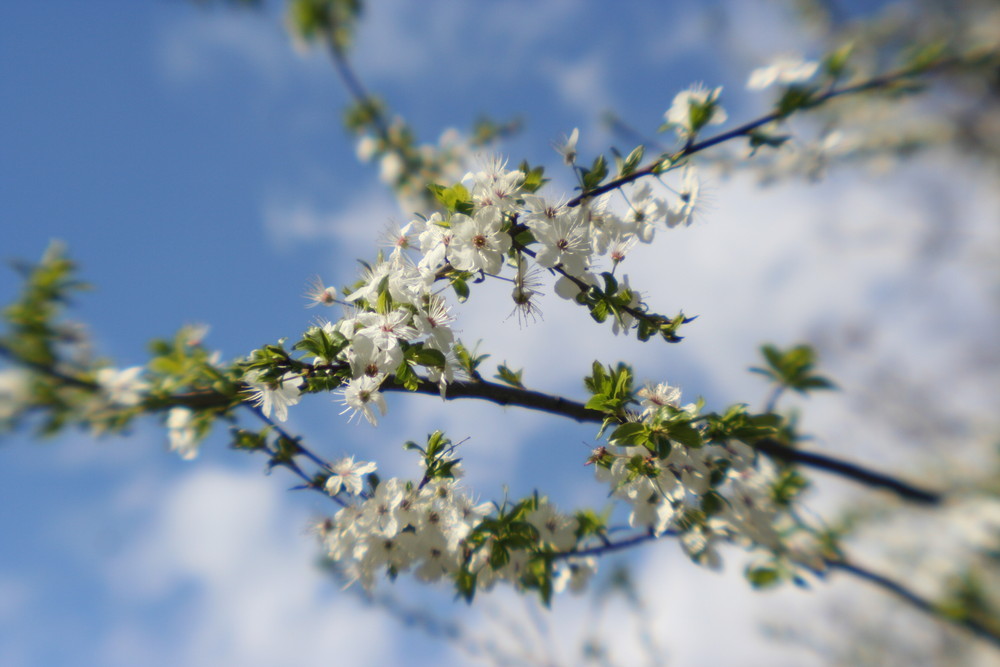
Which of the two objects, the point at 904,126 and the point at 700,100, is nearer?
the point at 700,100

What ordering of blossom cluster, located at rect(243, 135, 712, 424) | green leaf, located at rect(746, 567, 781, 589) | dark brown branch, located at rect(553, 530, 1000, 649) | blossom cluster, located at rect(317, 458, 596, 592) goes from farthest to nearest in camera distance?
green leaf, located at rect(746, 567, 781, 589), dark brown branch, located at rect(553, 530, 1000, 649), blossom cluster, located at rect(317, 458, 596, 592), blossom cluster, located at rect(243, 135, 712, 424)

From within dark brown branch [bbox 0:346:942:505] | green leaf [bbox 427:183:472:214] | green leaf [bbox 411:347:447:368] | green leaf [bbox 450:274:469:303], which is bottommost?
green leaf [bbox 411:347:447:368]

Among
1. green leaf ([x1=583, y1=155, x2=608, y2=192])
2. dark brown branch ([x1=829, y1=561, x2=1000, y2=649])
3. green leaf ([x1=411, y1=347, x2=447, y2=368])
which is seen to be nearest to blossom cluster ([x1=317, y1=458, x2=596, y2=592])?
green leaf ([x1=411, y1=347, x2=447, y2=368])

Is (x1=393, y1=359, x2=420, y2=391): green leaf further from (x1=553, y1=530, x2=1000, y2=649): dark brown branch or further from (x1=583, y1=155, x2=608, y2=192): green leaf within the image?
(x1=553, y1=530, x2=1000, y2=649): dark brown branch

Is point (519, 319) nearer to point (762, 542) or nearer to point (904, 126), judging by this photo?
point (762, 542)

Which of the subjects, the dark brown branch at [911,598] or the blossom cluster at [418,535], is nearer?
the blossom cluster at [418,535]

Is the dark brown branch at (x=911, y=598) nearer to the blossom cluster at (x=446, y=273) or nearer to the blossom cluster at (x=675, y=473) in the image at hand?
the blossom cluster at (x=675, y=473)

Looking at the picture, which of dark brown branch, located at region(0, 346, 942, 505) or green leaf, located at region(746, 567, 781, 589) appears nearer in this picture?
dark brown branch, located at region(0, 346, 942, 505)

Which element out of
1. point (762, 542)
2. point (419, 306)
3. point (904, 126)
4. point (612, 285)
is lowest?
point (762, 542)

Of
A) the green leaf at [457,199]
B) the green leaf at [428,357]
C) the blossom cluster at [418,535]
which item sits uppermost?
the green leaf at [457,199]

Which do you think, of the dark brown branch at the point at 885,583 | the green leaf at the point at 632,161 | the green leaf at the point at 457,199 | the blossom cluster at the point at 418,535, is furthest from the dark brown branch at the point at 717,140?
the dark brown branch at the point at 885,583

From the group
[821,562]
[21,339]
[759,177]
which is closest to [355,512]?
[21,339]
